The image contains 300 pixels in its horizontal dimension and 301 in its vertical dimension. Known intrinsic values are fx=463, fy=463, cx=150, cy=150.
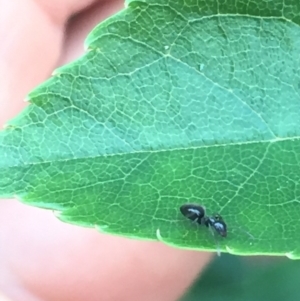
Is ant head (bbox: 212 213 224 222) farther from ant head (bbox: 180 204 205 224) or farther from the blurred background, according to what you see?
the blurred background

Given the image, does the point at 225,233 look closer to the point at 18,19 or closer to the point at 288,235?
the point at 288,235

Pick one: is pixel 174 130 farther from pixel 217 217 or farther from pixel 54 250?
pixel 54 250

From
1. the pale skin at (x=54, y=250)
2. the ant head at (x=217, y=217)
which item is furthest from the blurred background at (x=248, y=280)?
the ant head at (x=217, y=217)

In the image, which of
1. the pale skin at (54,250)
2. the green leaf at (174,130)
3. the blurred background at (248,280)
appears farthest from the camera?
the pale skin at (54,250)

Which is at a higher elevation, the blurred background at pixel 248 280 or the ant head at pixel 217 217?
the ant head at pixel 217 217

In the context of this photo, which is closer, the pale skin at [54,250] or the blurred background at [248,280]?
the blurred background at [248,280]

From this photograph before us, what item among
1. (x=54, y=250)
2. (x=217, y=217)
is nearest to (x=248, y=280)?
(x=54, y=250)

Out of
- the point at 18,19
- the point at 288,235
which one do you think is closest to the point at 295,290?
the point at 288,235

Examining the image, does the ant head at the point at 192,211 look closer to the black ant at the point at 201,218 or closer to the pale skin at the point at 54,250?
the black ant at the point at 201,218
